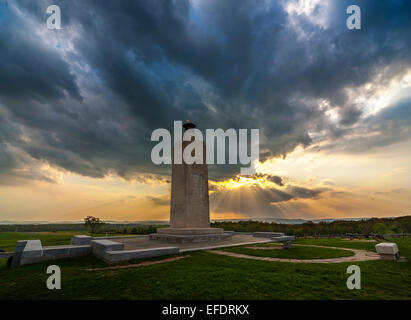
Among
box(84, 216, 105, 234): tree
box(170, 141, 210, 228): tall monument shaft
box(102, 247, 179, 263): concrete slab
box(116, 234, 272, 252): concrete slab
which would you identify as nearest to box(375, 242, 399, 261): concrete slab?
box(116, 234, 272, 252): concrete slab

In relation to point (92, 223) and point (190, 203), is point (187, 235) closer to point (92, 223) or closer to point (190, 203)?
point (190, 203)

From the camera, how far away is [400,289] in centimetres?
650

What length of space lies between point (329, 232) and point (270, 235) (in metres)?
14.6

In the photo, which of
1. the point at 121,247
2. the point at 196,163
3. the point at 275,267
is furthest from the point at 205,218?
the point at 275,267

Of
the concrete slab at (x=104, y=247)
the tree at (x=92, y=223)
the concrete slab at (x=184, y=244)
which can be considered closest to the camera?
the concrete slab at (x=104, y=247)

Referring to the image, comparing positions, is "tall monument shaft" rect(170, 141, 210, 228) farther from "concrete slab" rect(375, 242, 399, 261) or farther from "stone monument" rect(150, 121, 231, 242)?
"concrete slab" rect(375, 242, 399, 261)

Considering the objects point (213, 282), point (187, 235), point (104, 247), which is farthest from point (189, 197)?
point (213, 282)

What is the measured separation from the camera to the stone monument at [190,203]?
2028 cm

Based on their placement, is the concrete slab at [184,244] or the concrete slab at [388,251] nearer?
the concrete slab at [388,251]

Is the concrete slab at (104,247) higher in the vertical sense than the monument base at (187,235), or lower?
higher

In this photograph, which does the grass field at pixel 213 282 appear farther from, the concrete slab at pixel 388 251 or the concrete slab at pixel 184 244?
the concrete slab at pixel 184 244

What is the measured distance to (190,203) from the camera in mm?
21188

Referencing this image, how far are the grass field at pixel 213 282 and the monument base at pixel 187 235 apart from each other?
852 cm

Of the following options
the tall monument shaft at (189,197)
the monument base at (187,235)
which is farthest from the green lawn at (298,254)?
the tall monument shaft at (189,197)
